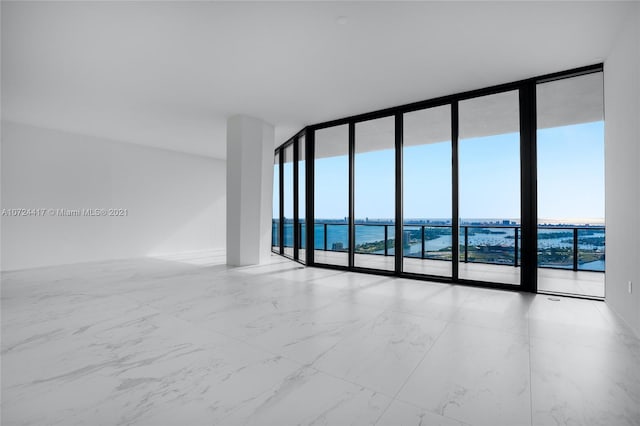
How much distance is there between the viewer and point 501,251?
591cm

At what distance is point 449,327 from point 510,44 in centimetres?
283

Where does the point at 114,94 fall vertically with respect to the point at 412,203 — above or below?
above

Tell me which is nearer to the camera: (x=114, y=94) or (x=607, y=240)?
(x=607, y=240)

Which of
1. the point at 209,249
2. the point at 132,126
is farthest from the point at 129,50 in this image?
the point at 209,249

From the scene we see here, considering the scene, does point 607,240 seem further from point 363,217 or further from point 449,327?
point 363,217

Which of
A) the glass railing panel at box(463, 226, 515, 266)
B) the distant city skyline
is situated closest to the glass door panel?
the distant city skyline

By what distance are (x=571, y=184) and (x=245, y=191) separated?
17.4ft

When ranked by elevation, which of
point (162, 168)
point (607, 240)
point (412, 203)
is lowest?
point (607, 240)

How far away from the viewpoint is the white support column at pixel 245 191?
18.2 feet

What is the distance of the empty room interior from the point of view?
5.56 ft

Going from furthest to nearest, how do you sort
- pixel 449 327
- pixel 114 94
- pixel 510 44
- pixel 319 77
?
pixel 114 94, pixel 319 77, pixel 510 44, pixel 449 327

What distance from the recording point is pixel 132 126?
602cm

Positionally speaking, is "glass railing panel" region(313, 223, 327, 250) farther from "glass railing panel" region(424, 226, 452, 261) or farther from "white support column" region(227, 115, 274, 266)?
"glass railing panel" region(424, 226, 452, 261)

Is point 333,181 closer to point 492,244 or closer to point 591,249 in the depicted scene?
point 492,244
